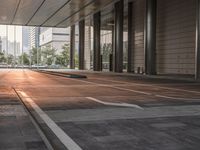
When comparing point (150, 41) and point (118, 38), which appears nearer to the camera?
point (150, 41)

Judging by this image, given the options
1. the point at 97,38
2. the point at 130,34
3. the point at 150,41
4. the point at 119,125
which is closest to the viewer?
the point at 119,125

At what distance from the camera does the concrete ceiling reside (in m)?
46.7

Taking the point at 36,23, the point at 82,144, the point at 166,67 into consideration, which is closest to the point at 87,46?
the point at 36,23

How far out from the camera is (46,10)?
52812 mm

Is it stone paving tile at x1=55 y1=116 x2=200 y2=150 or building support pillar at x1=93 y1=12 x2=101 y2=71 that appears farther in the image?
building support pillar at x1=93 y1=12 x2=101 y2=71

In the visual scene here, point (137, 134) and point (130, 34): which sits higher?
point (130, 34)

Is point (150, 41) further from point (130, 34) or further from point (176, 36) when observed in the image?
point (130, 34)

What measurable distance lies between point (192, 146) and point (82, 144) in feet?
5.72

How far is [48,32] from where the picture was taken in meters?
160

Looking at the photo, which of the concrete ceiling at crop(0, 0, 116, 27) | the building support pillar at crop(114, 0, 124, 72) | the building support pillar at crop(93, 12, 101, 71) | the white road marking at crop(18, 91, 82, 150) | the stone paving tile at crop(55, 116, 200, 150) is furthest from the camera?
the building support pillar at crop(93, 12, 101, 71)

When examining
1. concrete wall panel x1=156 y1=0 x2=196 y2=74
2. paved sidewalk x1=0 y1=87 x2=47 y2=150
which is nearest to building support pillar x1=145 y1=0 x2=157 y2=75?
concrete wall panel x1=156 y1=0 x2=196 y2=74

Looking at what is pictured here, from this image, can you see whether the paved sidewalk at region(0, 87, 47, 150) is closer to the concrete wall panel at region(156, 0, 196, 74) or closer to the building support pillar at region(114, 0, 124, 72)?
the concrete wall panel at region(156, 0, 196, 74)

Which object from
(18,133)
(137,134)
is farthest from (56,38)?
(18,133)

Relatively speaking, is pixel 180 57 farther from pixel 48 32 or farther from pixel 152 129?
pixel 48 32
